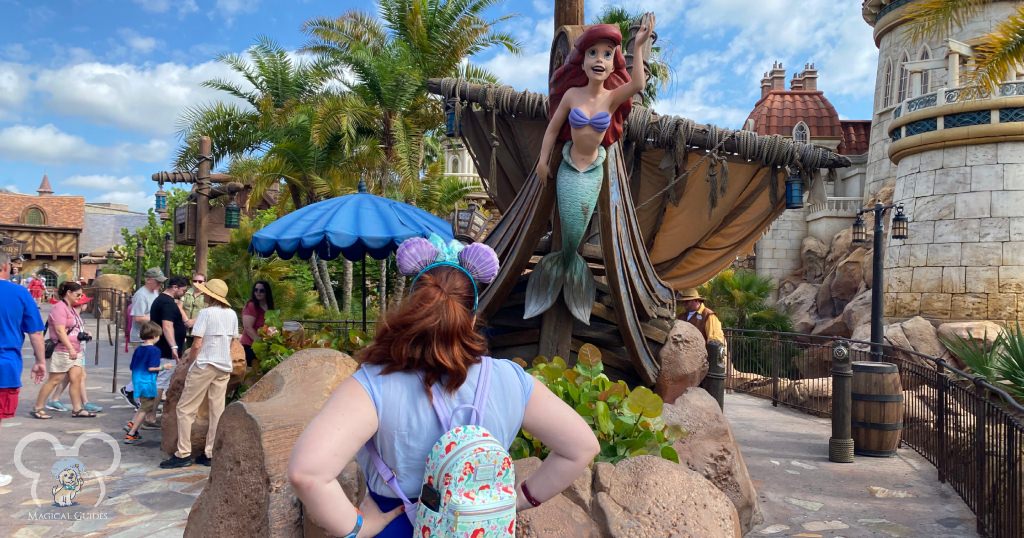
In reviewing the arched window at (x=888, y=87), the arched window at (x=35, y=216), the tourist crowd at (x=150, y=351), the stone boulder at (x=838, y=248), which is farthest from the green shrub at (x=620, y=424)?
the arched window at (x=35, y=216)

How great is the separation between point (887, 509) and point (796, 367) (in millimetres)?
8890

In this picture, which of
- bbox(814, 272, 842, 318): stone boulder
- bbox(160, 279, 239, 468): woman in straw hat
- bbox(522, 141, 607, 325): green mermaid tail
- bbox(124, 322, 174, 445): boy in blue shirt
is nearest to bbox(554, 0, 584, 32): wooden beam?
bbox(522, 141, 607, 325): green mermaid tail

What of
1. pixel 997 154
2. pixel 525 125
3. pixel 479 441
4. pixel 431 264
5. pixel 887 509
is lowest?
pixel 887 509

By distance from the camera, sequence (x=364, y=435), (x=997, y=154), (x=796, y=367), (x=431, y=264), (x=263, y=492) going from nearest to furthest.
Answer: (x=364, y=435) → (x=431, y=264) → (x=263, y=492) → (x=796, y=367) → (x=997, y=154)

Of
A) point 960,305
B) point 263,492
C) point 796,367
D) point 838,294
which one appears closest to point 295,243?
point 263,492

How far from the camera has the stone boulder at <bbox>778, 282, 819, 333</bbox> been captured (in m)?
26.9

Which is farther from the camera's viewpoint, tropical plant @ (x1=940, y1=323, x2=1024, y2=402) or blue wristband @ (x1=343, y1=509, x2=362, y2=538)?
tropical plant @ (x1=940, y1=323, x2=1024, y2=402)

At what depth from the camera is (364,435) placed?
1652mm

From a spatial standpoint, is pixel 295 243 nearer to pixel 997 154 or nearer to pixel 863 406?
pixel 863 406

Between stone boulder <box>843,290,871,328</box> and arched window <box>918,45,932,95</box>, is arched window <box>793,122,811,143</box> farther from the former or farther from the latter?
stone boulder <box>843,290,871,328</box>

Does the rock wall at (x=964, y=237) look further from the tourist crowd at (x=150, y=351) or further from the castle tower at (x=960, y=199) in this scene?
the tourist crowd at (x=150, y=351)

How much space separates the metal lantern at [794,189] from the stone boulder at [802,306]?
20.8 m

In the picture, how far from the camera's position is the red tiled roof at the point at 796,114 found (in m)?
32.6

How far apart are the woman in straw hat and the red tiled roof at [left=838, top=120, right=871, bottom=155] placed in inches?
1245
